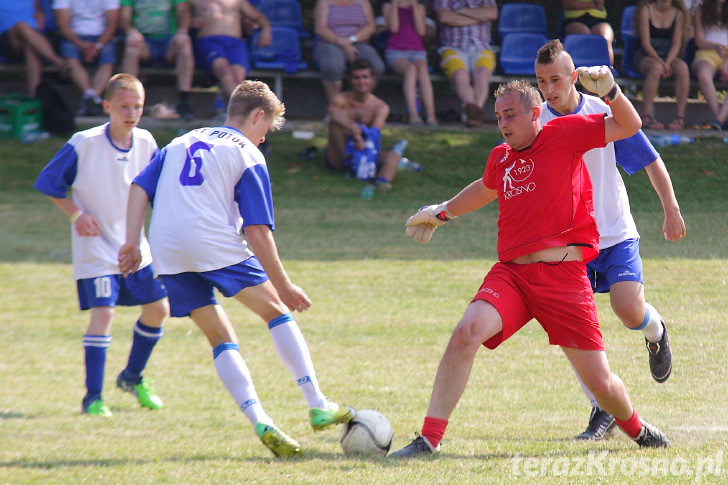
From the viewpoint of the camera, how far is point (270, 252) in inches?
181

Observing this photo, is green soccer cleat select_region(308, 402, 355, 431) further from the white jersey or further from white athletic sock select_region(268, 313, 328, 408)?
the white jersey

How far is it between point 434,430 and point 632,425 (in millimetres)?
999

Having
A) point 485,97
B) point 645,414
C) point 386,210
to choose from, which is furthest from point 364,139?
point 645,414

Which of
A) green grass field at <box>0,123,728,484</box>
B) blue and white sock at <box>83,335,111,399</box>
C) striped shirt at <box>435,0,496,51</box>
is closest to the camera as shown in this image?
green grass field at <box>0,123,728,484</box>

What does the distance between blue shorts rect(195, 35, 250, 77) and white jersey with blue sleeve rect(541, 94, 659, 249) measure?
918 cm

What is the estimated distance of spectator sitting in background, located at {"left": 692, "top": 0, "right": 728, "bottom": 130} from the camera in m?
13.9

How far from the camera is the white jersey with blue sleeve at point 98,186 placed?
19.1ft

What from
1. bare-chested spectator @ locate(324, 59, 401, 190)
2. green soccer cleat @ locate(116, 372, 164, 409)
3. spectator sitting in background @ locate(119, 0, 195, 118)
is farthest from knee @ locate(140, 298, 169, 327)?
spectator sitting in background @ locate(119, 0, 195, 118)

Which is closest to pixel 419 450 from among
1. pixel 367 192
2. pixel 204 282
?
pixel 204 282

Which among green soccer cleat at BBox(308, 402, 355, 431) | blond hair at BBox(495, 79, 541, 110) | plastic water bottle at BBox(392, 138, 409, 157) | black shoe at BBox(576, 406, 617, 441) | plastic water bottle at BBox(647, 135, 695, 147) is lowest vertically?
plastic water bottle at BBox(392, 138, 409, 157)

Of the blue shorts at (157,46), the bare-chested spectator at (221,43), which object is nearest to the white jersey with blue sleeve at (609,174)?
the bare-chested spectator at (221,43)

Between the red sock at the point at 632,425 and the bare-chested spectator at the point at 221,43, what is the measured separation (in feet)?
32.3

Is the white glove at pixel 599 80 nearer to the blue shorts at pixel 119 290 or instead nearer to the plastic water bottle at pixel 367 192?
the blue shorts at pixel 119 290

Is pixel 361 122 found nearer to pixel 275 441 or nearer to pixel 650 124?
pixel 650 124
